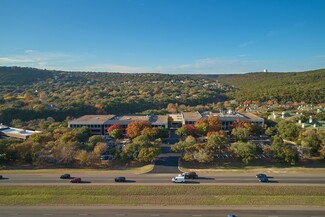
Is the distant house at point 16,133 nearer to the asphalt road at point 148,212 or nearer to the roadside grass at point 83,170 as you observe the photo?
the roadside grass at point 83,170

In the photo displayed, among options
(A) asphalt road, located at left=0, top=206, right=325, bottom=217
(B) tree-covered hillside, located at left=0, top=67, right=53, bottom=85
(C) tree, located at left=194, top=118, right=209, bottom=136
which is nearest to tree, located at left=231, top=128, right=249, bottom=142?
(C) tree, located at left=194, top=118, right=209, bottom=136

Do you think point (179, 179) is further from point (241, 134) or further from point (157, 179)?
point (241, 134)

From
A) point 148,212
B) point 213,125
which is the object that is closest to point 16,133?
point 148,212

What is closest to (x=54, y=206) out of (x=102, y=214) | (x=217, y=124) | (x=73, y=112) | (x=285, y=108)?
(x=102, y=214)

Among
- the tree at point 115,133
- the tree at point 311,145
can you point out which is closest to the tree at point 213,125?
the tree at point 311,145

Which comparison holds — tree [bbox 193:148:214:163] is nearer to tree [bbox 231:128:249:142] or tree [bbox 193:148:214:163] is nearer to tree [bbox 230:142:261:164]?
tree [bbox 230:142:261:164]

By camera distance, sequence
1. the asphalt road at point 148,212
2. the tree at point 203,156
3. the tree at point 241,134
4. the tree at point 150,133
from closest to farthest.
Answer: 1. the asphalt road at point 148,212
2. the tree at point 203,156
3. the tree at point 241,134
4. the tree at point 150,133

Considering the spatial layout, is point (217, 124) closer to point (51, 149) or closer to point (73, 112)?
point (51, 149)
